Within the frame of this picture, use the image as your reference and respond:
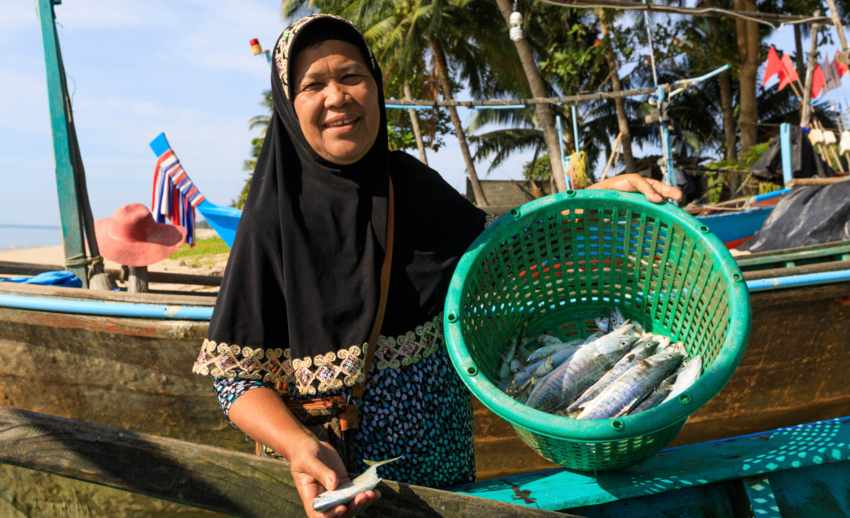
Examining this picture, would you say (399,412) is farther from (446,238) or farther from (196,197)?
(196,197)

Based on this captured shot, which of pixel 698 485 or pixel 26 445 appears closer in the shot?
pixel 26 445

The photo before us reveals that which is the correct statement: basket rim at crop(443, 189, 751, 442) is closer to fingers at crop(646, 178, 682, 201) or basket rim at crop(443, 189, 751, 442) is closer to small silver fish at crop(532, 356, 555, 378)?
fingers at crop(646, 178, 682, 201)

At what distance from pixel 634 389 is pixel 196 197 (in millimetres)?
5840

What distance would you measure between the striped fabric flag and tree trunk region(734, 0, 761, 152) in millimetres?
15148

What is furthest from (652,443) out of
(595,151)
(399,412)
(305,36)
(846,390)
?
(595,151)

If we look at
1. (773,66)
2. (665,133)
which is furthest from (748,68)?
(665,133)

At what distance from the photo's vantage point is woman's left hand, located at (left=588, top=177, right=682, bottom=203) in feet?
5.23

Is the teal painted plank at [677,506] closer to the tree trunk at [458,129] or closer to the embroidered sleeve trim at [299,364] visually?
the embroidered sleeve trim at [299,364]

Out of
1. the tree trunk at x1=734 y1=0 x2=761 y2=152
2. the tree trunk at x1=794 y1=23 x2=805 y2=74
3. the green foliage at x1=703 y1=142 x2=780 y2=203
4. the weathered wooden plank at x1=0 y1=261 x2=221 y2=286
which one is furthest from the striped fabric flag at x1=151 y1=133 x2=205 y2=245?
the tree trunk at x1=794 y1=23 x2=805 y2=74

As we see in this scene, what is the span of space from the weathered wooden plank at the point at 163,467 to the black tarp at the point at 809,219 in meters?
4.51

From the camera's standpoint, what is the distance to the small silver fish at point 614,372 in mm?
1516

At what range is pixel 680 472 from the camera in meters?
1.55

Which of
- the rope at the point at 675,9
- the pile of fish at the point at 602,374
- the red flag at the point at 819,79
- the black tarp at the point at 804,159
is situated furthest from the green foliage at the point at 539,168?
the pile of fish at the point at 602,374

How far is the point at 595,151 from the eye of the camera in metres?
26.0
